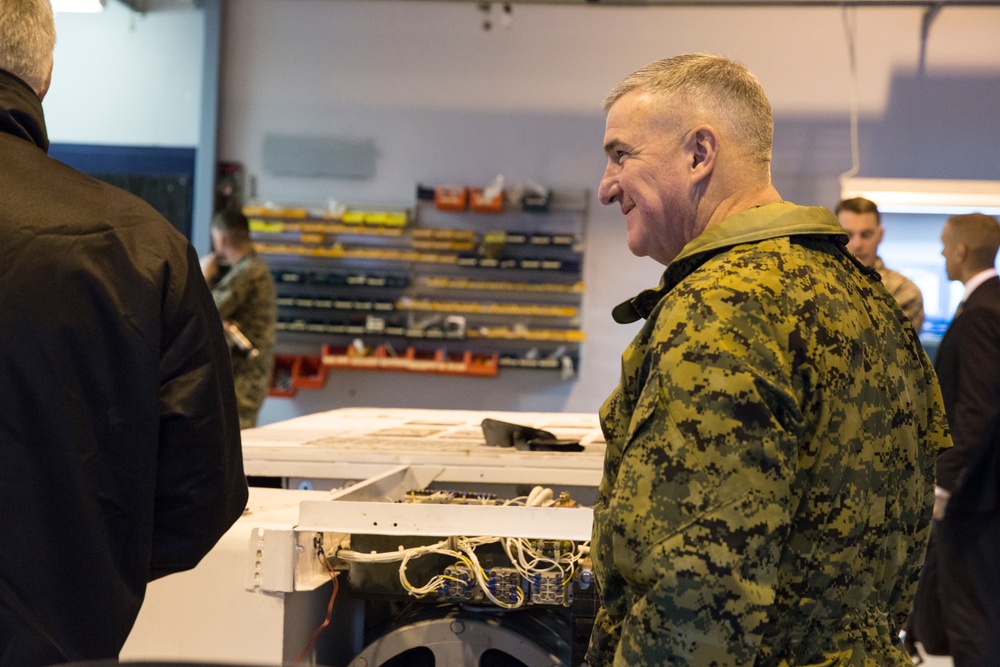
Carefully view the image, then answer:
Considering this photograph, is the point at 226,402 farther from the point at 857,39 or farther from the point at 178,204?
the point at 857,39

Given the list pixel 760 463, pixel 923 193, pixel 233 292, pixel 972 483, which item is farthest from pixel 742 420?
pixel 923 193

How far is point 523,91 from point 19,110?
6.05m

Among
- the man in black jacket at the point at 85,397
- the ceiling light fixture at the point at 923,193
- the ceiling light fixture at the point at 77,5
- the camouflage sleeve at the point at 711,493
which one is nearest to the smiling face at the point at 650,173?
the camouflage sleeve at the point at 711,493

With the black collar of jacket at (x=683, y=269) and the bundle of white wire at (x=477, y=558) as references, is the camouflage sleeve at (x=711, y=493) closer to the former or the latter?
the black collar of jacket at (x=683, y=269)

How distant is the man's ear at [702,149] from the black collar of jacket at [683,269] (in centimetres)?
12

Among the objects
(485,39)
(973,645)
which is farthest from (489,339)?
(973,645)

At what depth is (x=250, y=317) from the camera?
215 inches

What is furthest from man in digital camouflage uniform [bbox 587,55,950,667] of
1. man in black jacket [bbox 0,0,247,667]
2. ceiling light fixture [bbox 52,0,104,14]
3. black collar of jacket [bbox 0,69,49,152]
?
ceiling light fixture [bbox 52,0,104,14]

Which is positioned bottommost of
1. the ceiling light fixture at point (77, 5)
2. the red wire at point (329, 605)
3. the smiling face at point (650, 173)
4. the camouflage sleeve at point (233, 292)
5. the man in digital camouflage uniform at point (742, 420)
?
the red wire at point (329, 605)

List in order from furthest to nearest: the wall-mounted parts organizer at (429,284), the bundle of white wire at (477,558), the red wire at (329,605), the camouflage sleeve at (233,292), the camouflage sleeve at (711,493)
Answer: the wall-mounted parts organizer at (429,284) < the camouflage sleeve at (233,292) < the red wire at (329,605) < the bundle of white wire at (477,558) < the camouflage sleeve at (711,493)

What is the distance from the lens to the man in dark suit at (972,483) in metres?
3.57

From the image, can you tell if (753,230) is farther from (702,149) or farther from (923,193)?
(923,193)

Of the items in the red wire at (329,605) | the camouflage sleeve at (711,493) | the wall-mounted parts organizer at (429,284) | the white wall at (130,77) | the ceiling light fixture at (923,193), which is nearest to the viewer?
the camouflage sleeve at (711,493)

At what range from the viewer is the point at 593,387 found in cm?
726
